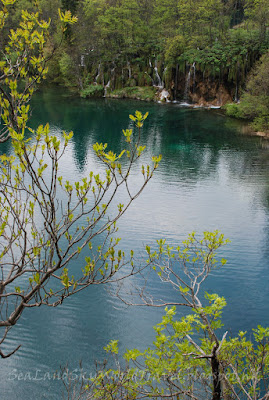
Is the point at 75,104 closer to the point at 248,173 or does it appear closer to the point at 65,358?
the point at 248,173

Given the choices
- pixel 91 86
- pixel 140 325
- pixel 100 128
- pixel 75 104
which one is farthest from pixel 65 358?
pixel 91 86

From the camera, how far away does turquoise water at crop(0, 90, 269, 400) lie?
9.65 meters

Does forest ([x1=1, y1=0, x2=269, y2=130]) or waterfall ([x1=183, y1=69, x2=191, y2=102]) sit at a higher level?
forest ([x1=1, y1=0, x2=269, y2=130])

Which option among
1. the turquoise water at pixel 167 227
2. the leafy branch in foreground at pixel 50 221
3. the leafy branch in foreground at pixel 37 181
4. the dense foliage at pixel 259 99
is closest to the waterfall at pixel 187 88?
the turquoise water at pixel 167 227

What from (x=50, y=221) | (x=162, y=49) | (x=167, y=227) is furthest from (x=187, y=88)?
(x=50, y=221)

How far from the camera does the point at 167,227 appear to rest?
15.6 meters

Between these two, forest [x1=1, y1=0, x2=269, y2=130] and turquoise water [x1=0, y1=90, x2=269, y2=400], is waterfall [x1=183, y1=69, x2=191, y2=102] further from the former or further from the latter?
turquoise water [x1=0, y1=90, x2=269, y2=400]

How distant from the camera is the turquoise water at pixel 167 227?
9.65m

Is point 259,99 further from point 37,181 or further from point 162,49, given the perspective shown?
point 37,181

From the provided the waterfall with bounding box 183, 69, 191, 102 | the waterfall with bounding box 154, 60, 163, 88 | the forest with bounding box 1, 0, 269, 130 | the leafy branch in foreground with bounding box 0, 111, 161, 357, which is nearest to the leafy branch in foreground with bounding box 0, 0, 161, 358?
the leafy branch in foreground with bounding box 0, 111, 161, 357

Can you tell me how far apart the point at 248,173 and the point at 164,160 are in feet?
18.2

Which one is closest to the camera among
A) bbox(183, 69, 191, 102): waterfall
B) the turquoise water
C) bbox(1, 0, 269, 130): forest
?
the turquoise water

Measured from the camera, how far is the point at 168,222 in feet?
52.5

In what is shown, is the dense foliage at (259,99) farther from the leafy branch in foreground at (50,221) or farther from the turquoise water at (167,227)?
the leafy branch in foreground at (50,221)
